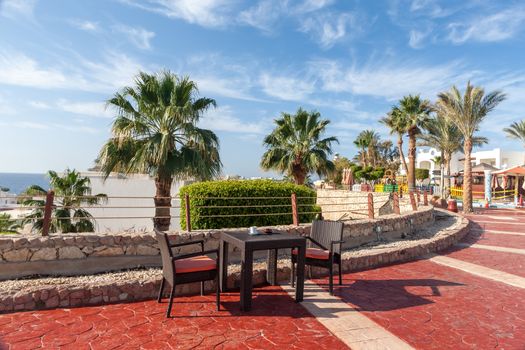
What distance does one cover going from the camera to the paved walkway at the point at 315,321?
324cm

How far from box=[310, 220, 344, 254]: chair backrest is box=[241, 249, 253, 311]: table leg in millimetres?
1650

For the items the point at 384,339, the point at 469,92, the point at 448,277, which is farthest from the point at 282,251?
the point at 469,92

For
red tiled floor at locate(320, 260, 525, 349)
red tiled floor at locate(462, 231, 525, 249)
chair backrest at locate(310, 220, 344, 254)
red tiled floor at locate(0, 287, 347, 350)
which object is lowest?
red tiled floor at locate(462, 231, 525, 249)

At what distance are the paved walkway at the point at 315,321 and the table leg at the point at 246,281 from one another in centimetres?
13

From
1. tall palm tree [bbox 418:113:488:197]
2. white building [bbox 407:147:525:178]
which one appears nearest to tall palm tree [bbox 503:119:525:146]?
tall palm tree [bbox 418:113:488:197]

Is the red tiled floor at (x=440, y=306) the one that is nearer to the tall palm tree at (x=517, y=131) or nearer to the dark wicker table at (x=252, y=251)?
the dark wicker table at (x=252, y=251)

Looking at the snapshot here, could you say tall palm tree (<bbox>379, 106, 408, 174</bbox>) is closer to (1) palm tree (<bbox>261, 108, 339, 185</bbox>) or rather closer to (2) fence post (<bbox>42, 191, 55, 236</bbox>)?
(1) palm tree (<bbox>261, 108, 339, 185</bbox>)

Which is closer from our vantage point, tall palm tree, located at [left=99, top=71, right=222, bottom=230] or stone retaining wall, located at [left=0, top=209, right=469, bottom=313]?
stone retaining wall, located at [left=0, top=209, right=469, bottom=313]

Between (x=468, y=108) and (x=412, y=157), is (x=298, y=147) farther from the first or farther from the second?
(x=412, y=157)

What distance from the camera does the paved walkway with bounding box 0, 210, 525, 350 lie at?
3.24 meters

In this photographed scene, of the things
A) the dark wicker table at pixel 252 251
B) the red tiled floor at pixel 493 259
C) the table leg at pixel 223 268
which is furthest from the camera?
the red tiled floor at pixel 493 259

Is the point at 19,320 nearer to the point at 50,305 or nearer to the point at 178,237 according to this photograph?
the point at 50,305

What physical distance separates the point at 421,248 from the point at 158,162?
754 cm

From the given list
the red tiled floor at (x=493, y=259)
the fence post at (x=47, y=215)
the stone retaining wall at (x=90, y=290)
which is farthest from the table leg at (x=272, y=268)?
the red tiled floor at (x=493, y=259)
